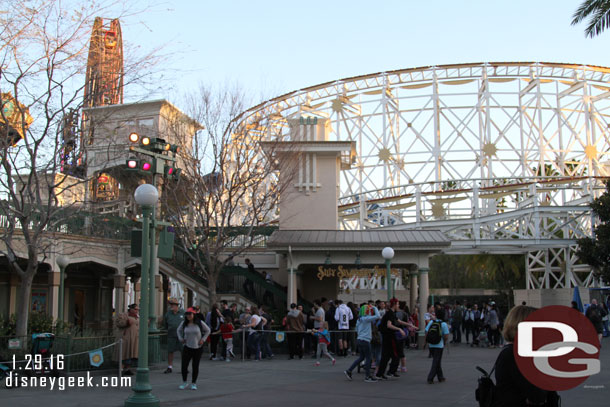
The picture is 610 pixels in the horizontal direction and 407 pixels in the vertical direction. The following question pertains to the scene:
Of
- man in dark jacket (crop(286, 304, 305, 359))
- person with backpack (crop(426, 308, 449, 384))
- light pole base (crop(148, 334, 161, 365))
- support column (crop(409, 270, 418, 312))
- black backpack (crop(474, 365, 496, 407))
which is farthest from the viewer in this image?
support column (crop(409, 270, 418, 312))

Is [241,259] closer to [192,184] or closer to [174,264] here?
[174,264]

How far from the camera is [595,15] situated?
17.1 meters

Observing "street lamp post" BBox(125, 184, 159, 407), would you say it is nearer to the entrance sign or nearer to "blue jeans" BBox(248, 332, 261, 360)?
"blue jeans" BBox(248, 332, 261, 360)

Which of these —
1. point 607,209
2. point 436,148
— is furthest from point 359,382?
point 436,148

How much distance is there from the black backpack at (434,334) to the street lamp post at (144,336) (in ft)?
17.7

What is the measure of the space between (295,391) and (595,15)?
42.7 ft

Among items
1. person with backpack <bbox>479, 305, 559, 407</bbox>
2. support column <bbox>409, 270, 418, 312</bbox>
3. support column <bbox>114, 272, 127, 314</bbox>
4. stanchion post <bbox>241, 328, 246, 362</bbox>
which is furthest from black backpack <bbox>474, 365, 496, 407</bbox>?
support column <bbox>114, 272, 127, 314</bbox>

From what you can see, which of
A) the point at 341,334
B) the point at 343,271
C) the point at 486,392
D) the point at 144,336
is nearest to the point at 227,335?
the point at 341,334

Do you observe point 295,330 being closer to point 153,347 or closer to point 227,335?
point 227,335

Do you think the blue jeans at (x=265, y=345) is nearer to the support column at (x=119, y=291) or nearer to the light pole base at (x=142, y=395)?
the light pole base at (x=142, y=395)

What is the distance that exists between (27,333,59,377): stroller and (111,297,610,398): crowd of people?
1461 millimetres

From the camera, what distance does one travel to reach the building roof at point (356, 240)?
2166cm

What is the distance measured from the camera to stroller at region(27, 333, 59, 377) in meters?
12.5

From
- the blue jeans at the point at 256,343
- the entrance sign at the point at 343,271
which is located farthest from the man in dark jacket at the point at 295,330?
the entrance sign at the point at 343,271
